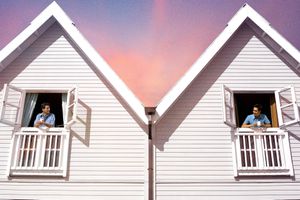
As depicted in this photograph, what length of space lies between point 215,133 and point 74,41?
16.6 feet

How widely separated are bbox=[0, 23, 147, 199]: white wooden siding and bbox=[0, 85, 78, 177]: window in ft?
0.75

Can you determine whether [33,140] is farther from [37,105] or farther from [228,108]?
[228,108]

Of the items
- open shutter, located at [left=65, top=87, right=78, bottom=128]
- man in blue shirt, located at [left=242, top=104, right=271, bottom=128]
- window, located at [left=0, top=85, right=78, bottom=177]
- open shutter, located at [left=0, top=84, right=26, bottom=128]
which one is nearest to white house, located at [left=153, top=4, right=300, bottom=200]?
man in blue shirt, located at [left=242, top=104, right=271, bottom=128]

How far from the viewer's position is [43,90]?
9391 mm

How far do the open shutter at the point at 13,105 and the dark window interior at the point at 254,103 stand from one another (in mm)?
6423

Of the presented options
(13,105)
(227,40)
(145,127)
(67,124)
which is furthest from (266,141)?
(13,105)

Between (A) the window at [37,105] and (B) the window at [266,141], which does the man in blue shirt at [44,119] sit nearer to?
(A) the window at [37,105]

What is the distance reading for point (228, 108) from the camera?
9.10 metres

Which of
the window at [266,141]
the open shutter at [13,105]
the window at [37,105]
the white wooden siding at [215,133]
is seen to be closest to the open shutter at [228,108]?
the window at [266,141]

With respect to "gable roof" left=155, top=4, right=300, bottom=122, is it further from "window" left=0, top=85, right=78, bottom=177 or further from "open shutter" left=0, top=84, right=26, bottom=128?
"open shutter" left=0, top=84, right=26, bottom=128

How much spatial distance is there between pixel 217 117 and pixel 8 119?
19.8ft

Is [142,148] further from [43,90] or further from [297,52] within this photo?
[297,52]

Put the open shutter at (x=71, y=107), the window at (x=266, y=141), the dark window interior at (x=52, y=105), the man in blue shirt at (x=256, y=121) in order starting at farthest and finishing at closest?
the dark window interior at (x=52, y=105) < the man in blue shirt at (x=256, y=121) < the window at (x=266, y=141) < the open shutter at (x=71, y=107)

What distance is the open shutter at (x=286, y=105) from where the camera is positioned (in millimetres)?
8688
